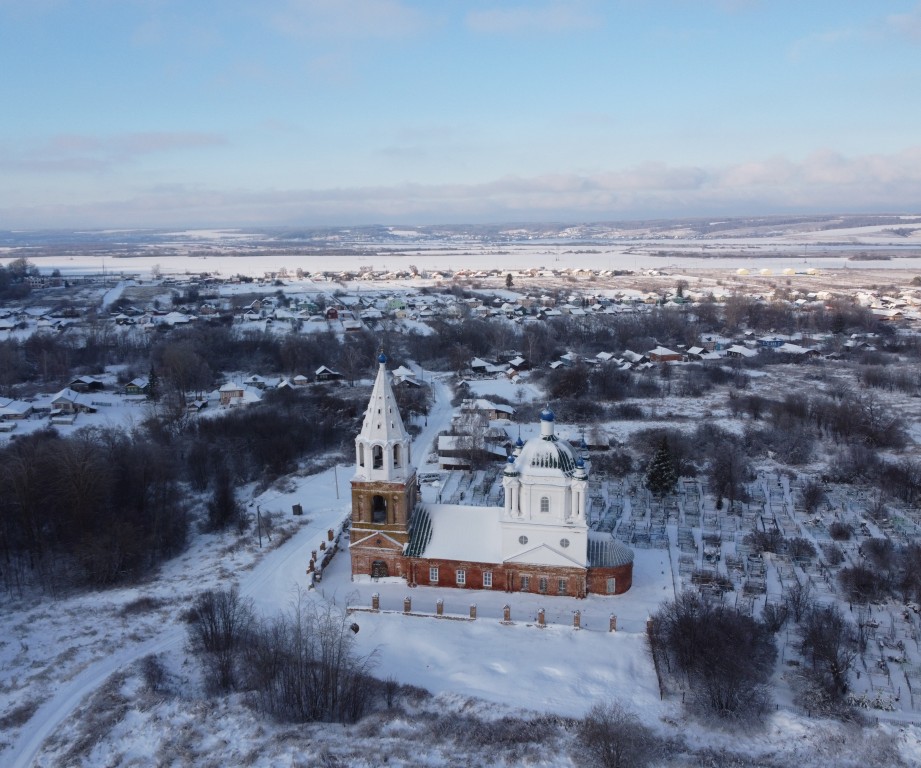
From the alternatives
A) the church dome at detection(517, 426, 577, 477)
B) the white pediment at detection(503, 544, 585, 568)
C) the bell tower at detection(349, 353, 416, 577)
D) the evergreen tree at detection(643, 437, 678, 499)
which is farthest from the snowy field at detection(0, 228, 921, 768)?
the evergreen tree at detection(643, 437, 678, 499)

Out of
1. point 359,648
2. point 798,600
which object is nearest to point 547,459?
point 359,648

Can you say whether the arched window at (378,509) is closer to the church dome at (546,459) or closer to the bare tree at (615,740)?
the church dome at (546,459)

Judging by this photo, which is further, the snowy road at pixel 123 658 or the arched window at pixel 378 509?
the arched window at pixel 378 509

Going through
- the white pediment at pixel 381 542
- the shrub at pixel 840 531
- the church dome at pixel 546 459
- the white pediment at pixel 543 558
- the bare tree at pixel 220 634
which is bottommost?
the shrub at pixel 840 531

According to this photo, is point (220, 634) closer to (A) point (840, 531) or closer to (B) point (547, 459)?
(B) point (547, 459)

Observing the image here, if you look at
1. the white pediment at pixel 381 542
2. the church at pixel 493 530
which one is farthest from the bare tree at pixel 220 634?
the church at pixel 493 530

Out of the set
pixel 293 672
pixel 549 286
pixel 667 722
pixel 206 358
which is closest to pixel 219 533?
pixel 293 672

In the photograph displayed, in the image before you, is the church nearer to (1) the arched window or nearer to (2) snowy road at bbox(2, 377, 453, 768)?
(1) the arched window
